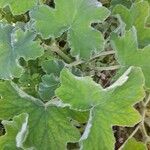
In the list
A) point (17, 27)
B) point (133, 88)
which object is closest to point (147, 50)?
point (133, 88)

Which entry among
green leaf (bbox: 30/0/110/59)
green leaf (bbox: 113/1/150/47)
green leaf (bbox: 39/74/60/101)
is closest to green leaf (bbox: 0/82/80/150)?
green leaf (bbox: 39/74/60/101)

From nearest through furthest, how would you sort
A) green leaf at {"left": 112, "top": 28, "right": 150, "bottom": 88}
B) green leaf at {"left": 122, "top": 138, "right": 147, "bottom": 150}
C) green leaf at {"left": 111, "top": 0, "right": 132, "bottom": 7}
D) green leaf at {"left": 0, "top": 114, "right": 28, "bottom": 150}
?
green leaf at {"left": 0, "top": 114, "right": 28, "bottom": 150} < green leaf at {"left": 112, "top": 28, "right": 150, "bottom": 88} < green leaf at {"left": 122, "top": 138, "right": 147, "bottom": 150} < green leaf at {"left": 111, "top": 0, "right": 132, "bottom": 7}

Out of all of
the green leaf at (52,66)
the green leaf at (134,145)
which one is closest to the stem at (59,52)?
the green leaf at (52,66)

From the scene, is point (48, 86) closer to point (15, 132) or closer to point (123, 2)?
point (15, 132)

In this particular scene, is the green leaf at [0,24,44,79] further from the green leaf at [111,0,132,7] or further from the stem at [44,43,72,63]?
the green leaf at [111,0,132,7]

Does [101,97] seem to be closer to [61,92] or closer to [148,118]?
[61,92]

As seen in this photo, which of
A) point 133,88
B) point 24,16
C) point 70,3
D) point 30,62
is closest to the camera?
point 133,88
